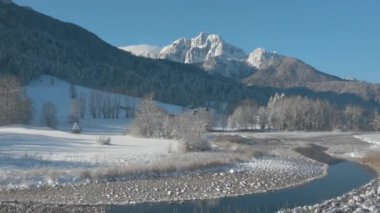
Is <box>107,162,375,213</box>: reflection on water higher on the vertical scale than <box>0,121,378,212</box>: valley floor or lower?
lower

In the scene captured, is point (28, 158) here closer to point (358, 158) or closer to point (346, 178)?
point (346, 178)

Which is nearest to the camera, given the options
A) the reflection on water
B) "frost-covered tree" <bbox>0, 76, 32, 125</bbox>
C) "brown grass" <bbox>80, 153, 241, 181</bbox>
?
the reflection on water

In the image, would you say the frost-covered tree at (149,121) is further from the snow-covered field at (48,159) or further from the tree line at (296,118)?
the tree line at (296,118)

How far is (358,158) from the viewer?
68.4 m

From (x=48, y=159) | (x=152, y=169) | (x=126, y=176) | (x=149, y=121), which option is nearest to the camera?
(x=126, y=176)

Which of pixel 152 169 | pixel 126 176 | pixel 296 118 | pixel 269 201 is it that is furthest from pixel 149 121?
pixel 296 118

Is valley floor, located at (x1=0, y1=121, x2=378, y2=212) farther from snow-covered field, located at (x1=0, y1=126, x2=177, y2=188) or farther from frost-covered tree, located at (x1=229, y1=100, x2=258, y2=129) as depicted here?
frost-covered tree, located at (x1=229, y1=100, x2=258, y2=129)

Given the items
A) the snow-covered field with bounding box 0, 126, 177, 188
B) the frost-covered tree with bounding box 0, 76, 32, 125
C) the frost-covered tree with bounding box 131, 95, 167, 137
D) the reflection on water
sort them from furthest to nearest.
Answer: the frost-covered tree with bounding box 0, 76, 32, 125
the frost-covered tree with bounding box 131, 95, 167, 137
the snow-covered field with bounding box 0, 126, 177, 188
the reflection on water

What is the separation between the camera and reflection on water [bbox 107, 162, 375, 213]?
30.9 m

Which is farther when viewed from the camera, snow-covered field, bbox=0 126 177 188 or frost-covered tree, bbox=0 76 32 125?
frost-covered tree, bbox=0 76 32 125

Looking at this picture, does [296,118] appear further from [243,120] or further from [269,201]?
[269,201]

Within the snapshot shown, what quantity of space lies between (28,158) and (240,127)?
120310 millimetres

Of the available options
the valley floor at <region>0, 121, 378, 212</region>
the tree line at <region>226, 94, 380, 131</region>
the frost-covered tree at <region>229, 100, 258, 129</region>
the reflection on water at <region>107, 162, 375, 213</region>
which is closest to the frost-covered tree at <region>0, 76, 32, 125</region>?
the valley floor at <region>0, 121, 378, 212</region>

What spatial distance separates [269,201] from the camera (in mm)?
34094
